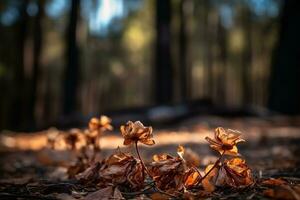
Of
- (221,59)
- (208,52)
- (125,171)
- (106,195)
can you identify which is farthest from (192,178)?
(208,52)

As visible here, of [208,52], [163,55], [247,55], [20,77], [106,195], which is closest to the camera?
[106,195]

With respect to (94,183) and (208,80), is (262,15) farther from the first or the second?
(94,183)

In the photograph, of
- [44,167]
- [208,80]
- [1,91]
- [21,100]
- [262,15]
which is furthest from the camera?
[208,80]

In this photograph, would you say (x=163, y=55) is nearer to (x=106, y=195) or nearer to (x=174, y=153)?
(x=174, y=153)

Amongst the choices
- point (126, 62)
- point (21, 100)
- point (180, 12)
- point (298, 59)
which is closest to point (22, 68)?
point (21, 100)

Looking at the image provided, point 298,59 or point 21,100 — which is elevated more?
point 298,59

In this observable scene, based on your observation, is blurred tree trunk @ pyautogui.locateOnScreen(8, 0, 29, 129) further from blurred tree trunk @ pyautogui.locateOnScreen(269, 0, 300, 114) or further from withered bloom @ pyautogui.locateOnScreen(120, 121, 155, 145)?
withered bloom @ pyautogui.locateOnScreen(120, 121, 155, 145)
